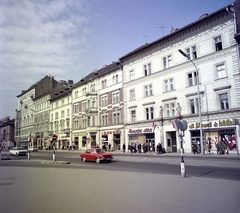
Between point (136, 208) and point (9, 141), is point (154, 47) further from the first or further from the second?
point (9, 141)

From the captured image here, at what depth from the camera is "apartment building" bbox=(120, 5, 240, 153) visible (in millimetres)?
28453

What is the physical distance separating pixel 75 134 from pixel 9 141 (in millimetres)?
70203

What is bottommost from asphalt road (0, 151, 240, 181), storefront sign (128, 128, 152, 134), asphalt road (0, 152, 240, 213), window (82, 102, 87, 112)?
asphalt road (0, 151, 240, 181)

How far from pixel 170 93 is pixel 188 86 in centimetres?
337

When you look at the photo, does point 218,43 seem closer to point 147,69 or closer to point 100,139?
point 147,69

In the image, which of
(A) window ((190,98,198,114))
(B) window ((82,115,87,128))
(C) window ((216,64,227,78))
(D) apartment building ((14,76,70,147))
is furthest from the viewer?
(D) apartment building ((14,76,70,147))

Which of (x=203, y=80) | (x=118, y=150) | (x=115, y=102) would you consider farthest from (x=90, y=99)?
(x=203, y=80)

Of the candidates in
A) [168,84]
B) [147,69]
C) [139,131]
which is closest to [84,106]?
[139,131]

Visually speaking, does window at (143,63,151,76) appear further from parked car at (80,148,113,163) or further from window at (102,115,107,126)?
parked car at (80,148,113,163)

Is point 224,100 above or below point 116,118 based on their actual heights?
above

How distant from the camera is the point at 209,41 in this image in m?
30.9

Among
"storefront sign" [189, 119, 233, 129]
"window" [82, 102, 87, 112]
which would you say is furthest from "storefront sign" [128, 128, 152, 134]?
"window" [82, 102, 87, 112]

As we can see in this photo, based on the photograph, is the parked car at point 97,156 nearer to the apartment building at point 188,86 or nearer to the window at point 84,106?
the apartment building at point 188,86

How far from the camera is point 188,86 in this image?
108 ft
